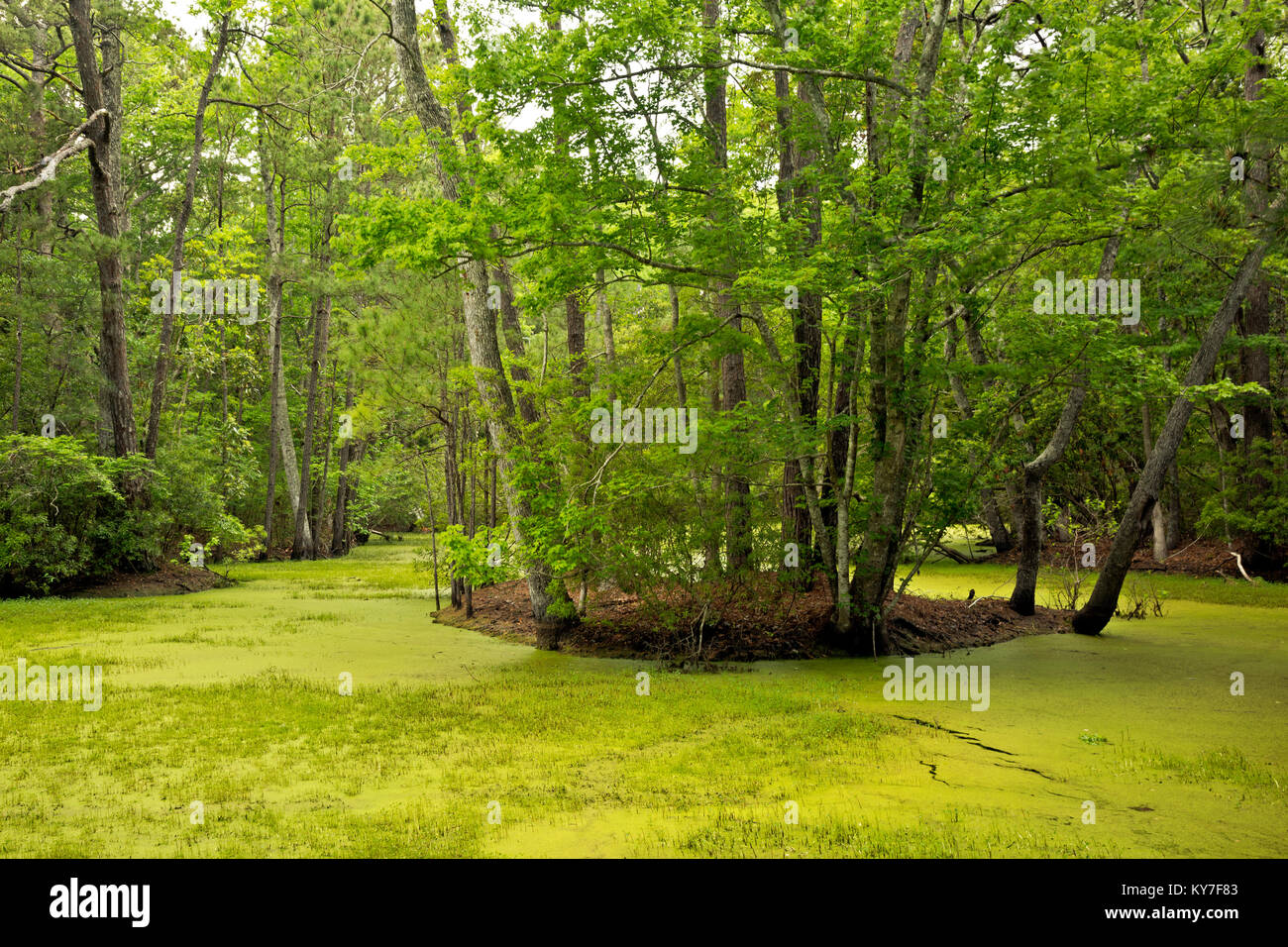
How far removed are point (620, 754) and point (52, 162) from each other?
1418cm

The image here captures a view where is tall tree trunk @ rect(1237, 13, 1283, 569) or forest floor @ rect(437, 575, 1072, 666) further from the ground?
tall tree trunk @ rect(1237, 13, 1283, 569)

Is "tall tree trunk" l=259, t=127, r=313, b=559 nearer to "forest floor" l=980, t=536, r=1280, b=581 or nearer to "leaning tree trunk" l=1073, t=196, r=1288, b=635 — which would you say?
"forest floor" l=980, t=536, r=1280, b=581

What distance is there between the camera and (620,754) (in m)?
6.09

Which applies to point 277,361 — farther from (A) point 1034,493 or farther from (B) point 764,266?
(A) point 1034,493

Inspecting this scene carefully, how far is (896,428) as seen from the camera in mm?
10023

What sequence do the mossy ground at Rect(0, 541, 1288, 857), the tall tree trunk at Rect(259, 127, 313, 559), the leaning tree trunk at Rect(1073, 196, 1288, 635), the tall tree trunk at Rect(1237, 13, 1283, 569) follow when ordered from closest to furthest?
the mossy ground at Rect(0, 541, 1288, 857) < the leaning tree trunk at Rect(1073, 196, 1288, 635) < the tall tree trunk at Rect(1237, 13, 1283, 569) < the tall tree trunk at Rect(259, 127, 313, 559)

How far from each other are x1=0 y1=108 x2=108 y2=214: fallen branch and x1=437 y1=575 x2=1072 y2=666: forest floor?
9.68 metres

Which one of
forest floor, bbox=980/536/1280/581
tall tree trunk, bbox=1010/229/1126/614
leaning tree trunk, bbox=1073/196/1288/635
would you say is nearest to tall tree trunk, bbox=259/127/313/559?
forest floor, bbox=980/536/1280/581

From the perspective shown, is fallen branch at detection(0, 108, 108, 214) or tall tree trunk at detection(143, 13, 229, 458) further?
tall tree trunk at detection(143, 13, 229, 458)

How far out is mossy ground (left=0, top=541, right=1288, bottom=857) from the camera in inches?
173

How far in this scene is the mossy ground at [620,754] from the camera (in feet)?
14.4
